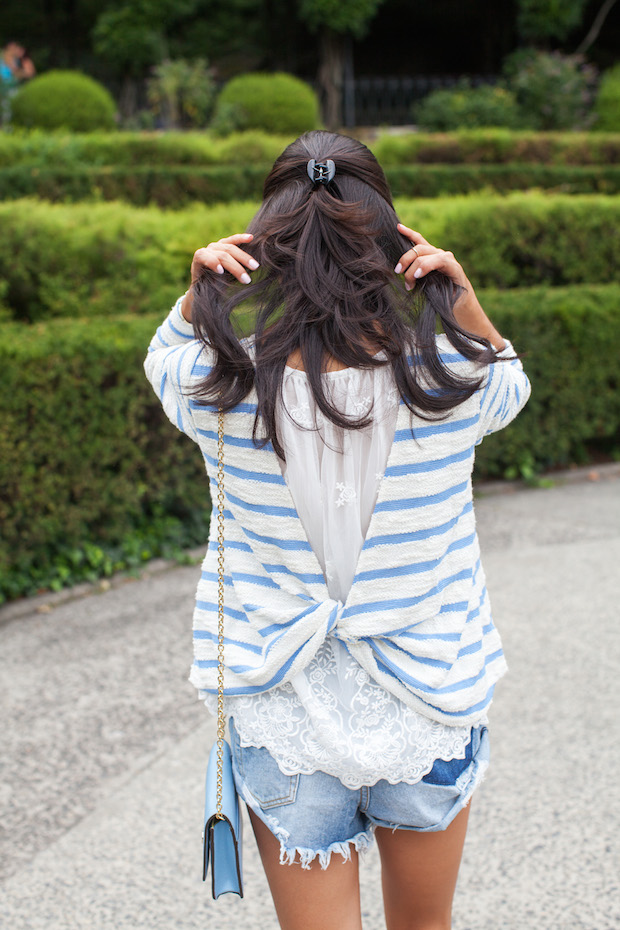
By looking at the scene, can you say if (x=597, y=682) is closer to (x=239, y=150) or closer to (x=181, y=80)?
(x=239, y=150)

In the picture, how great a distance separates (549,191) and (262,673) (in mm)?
11147

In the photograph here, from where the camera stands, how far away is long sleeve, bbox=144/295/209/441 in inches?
56.0

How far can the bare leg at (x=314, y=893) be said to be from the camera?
1418mm

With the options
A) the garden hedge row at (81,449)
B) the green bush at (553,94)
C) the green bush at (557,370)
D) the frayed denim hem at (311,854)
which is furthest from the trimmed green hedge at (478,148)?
the frayed denim hem at (311,854)

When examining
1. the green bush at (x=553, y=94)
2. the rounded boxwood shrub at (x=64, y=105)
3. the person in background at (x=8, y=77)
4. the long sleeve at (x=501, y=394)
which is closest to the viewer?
the long sleeve at (x=501, y=394)

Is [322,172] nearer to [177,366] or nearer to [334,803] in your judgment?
[177,366]

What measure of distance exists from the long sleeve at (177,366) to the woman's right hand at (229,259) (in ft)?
0.30

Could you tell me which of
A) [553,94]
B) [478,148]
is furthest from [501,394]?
[553,94]

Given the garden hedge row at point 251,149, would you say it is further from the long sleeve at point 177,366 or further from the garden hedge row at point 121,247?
the long sleeve at point 177,366

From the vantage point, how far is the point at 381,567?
1.40m

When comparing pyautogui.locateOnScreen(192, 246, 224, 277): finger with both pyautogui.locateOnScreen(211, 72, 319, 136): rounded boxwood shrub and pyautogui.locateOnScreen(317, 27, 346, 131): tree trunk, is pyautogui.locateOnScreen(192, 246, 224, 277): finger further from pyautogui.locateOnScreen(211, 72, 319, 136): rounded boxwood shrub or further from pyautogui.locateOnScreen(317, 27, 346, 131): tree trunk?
pyautogui.locateOnScreen(317, 27, 346, 131): tree trunk

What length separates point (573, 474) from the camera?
738cm

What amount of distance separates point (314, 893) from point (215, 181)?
9.39 metres

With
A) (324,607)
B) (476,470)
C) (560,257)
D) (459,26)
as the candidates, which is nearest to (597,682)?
(324,607)
